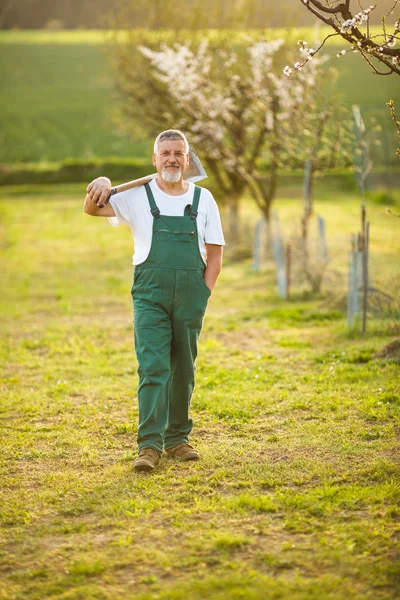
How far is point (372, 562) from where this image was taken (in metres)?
3.71

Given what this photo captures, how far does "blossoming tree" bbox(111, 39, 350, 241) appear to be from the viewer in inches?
556

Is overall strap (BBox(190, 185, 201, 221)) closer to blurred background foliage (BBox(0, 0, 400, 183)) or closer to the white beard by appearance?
the white beard

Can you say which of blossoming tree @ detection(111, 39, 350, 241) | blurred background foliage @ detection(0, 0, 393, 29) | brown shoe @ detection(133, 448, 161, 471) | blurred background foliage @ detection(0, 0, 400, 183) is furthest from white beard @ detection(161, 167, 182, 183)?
blurred background foliage @ detection(0, 0, 393, 29)

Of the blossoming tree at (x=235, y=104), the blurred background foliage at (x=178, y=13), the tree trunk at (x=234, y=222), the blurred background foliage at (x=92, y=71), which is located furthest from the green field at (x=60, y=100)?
the tree trunk at (x=234, y=222)

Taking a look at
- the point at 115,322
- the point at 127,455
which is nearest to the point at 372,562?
the point at 127,455

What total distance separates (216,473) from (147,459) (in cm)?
45

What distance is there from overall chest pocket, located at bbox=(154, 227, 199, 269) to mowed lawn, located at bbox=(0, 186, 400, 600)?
1317 mm

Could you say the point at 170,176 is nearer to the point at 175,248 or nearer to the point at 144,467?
the point at 175,248

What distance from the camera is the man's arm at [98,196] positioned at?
5.03 m

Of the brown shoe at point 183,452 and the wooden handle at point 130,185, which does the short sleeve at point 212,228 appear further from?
the brown shoe at point 183,452

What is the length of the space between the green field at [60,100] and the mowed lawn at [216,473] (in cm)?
3048

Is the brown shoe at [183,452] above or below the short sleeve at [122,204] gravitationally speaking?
below

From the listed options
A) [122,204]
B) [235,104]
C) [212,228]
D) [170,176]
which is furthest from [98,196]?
[235,104]

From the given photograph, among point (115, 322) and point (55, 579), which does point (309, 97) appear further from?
point (55, 579)
